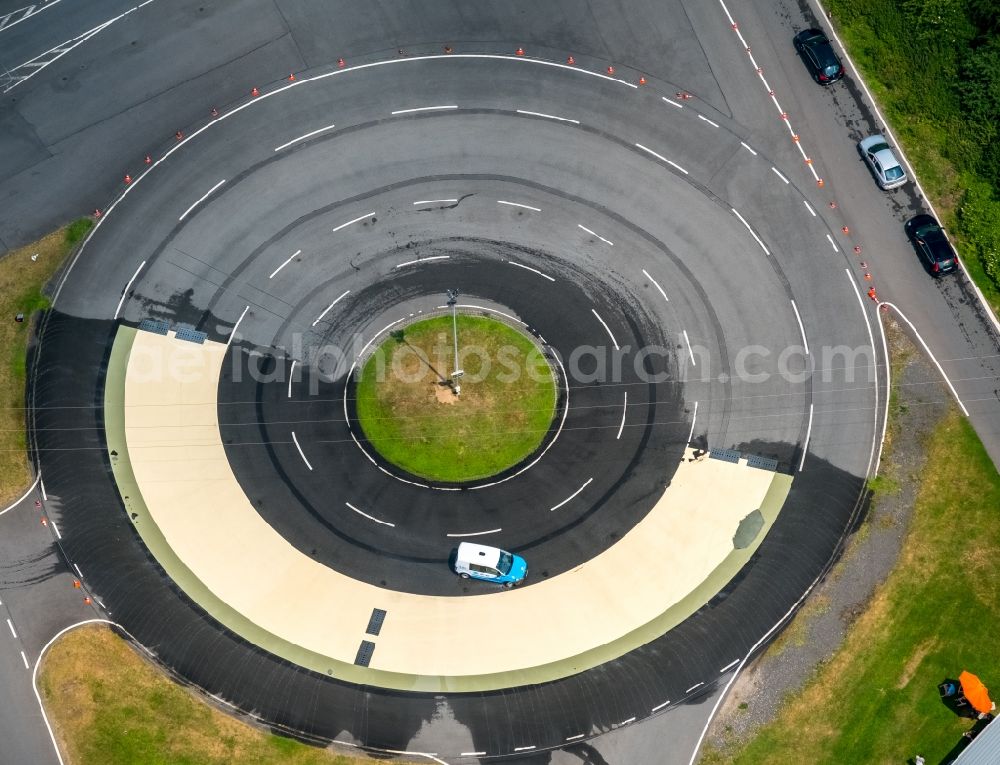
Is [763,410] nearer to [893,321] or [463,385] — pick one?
[893,321]

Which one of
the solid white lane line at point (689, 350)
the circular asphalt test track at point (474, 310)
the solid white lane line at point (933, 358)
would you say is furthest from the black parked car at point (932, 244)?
the solid white lane line at point (689, 350)

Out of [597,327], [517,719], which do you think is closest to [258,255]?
[597,327]

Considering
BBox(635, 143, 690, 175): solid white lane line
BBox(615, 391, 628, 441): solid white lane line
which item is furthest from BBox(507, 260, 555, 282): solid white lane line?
BBox(635, 143, 690, 175): solid white lane line

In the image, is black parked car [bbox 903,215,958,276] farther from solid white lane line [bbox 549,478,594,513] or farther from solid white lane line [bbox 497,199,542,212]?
solid white lane line [bbox 549,478,594,513]

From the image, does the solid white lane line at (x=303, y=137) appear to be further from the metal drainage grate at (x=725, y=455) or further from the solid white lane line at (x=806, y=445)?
the solid white lane line at (x=806, y=445)

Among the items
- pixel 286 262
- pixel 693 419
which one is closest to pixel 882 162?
pixel 693 419
